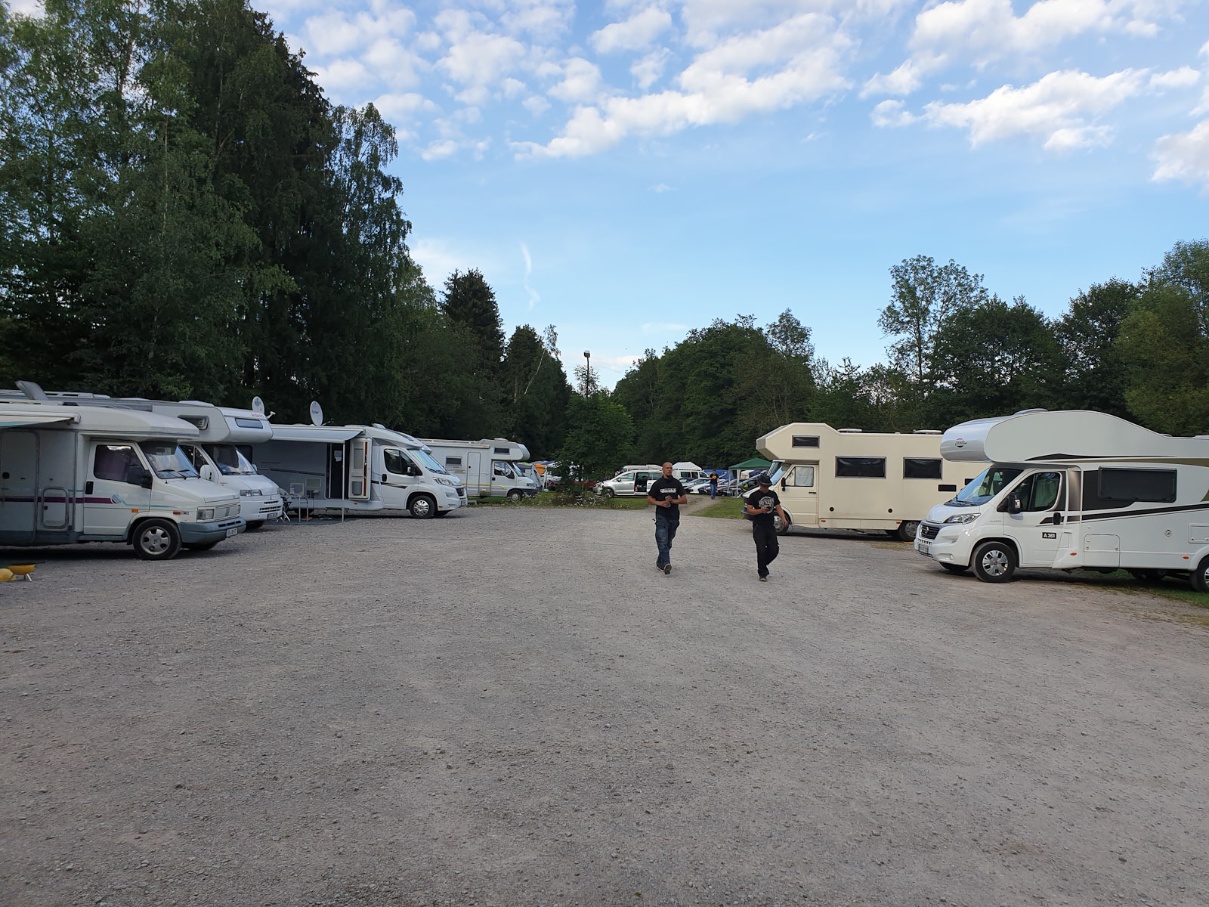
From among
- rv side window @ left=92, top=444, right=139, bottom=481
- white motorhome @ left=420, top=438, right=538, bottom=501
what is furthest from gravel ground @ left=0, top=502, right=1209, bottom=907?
white motorhome @ left=420, top=438, right=538, bottom=501

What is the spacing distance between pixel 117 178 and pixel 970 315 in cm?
4417

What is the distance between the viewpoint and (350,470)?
25172 mm

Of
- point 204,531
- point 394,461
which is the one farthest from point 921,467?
point 204,531

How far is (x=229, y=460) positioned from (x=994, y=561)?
15932 millimetres

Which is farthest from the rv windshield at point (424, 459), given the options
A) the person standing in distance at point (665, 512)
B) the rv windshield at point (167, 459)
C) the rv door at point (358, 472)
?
the person standing in distance at point (665, 512)

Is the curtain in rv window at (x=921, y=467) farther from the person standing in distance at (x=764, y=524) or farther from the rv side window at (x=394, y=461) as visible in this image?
the rv side window at (x=394, y=461)

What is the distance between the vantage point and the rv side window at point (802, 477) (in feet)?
78.5

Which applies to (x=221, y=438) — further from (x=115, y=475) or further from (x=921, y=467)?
(x=921, y=467)

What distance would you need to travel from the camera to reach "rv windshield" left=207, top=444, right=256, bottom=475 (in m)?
19.7

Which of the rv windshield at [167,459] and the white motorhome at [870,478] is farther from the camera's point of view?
the white motorhome at [870,478]

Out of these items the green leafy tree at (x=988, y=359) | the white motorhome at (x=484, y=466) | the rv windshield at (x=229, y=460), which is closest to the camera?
the rv windshield at (x=229, y=460)

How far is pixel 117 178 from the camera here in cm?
2545

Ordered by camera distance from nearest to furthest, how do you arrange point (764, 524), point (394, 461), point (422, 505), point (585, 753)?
point (585, 753) → point (764, 524) → point (394, 461) → point (422, 505)

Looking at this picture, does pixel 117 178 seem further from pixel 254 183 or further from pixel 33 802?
pixel 33 802
